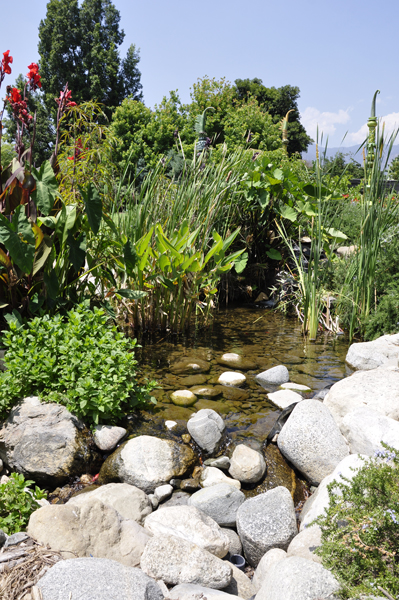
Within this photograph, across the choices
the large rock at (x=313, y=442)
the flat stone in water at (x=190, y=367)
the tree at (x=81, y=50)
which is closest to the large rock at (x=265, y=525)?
the large rock at (x=313, y=442)

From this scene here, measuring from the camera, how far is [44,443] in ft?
8.61

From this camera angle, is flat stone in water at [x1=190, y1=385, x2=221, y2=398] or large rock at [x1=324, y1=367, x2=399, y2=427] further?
flat stone in water at [x1=190, y1=385, x2=221, y2=398]

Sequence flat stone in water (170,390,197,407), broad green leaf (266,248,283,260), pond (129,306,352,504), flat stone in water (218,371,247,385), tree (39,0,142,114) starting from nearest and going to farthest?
pond (129,306,352,504) < flat stone in water (170,390,197,407) < flat stone in water (218,371,247,385) < broad green leaf (266,248,283,260) < tree (39,0,142,114)

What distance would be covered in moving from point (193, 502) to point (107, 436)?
75cm

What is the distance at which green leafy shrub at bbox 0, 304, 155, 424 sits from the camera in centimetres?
278

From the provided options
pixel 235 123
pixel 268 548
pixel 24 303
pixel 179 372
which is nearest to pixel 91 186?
pixel 24 303

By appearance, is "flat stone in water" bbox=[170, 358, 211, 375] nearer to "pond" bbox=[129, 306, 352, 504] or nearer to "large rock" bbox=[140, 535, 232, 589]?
"pond" bbox=[129, 306, 352, 504]

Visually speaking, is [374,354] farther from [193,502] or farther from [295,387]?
[193,502]

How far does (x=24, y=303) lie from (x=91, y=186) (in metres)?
1.07

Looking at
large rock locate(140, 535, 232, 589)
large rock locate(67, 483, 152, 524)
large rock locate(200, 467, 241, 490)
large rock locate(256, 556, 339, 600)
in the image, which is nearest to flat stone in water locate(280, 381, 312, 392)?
large rock locate(200, 467, 241, 490)

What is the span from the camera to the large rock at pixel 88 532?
6.03ft

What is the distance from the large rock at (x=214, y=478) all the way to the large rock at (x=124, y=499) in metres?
0.40

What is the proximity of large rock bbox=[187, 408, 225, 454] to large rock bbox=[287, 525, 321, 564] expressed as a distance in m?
0.98

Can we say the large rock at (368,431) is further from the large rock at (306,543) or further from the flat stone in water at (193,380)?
the flat stone in water at (193,380)
